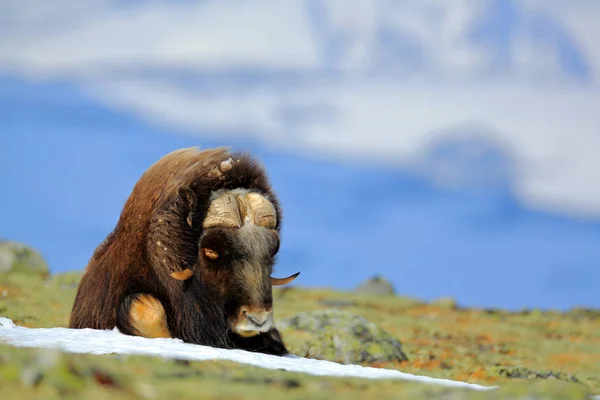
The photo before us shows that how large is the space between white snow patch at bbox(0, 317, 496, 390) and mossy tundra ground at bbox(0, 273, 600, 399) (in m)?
0.86

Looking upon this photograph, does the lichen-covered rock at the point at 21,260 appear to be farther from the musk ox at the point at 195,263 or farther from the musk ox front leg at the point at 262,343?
the musk ox front leg at the point at 262,343

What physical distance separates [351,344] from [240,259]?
710 cm

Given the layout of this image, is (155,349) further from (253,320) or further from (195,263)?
(195,263)

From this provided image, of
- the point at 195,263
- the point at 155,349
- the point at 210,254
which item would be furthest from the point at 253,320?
the point at 155,349

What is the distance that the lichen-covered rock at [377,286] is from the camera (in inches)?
1601

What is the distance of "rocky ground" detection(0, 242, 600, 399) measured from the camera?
4.50 meters

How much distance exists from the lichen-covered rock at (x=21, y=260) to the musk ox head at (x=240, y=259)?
24.6m

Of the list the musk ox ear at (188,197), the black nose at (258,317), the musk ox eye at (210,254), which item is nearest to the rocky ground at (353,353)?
the black nose at (258,317)

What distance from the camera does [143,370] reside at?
5246 millimetres

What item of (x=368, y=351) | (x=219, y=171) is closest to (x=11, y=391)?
(x=219, y=171)

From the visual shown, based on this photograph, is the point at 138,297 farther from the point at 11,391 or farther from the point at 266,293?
the point at 11,391

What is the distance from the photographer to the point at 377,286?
4109 cm

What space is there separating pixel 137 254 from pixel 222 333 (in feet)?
4.63

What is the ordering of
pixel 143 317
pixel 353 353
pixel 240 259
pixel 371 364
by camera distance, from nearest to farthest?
pixel 240 259
pixel 143 317
pixel 371 364
pixel 353 353
